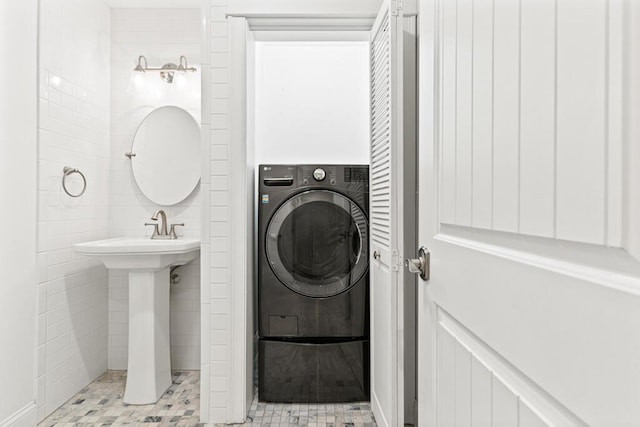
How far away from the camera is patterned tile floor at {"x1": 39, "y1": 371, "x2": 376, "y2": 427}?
85.4 inches

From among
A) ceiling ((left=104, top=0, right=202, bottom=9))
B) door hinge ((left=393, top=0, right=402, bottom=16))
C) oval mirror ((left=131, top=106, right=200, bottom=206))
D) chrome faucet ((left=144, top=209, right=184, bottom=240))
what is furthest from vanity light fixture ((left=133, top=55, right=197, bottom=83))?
door hinge ((left=393, top=0, right=402, bottom=16))

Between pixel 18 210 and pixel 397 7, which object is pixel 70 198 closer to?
pixel 18 210

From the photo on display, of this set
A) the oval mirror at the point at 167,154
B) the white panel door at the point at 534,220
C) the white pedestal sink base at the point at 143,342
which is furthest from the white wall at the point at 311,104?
the white panel door at the point at 534,220

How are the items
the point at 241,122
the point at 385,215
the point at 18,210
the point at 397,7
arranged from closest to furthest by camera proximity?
the point at 397,7 → the point at 385,215 → the point at 18,210 → the point at 241,122

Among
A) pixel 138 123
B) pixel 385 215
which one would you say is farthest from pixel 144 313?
pixel 385 215

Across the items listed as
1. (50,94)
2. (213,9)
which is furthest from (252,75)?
(50,94)

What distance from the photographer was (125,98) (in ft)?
9.61

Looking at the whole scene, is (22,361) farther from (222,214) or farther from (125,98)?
(125,98)

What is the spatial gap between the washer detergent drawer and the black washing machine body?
7 centimetres

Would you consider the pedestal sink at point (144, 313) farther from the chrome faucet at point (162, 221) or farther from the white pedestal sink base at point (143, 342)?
the chrome faucet at point (162, 221)

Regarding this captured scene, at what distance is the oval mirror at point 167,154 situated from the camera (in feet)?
9.48

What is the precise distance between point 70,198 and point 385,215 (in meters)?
1.79

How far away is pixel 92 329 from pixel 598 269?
2.89m

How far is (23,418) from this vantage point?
201 centimetres
